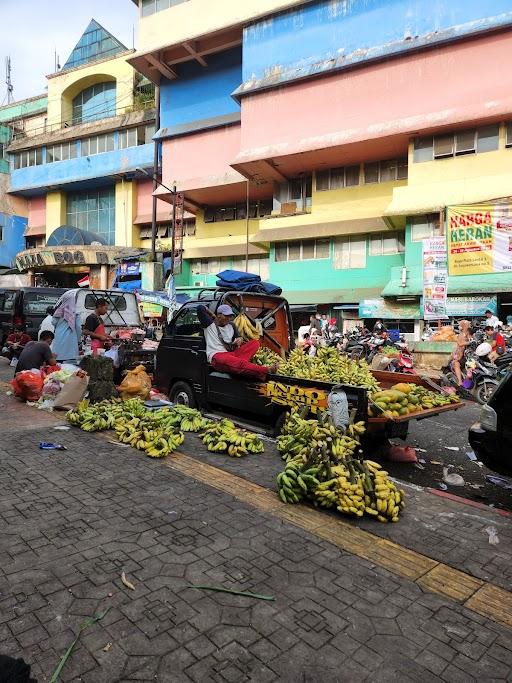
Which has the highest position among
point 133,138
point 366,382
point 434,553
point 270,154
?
point 133,138

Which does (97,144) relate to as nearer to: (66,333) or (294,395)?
(66,333)

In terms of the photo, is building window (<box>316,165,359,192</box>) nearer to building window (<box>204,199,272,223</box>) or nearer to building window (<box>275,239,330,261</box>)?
building window (<box>275,239,330,261</box>)

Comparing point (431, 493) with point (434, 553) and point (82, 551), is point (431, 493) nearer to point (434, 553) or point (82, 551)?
point (434, 553)

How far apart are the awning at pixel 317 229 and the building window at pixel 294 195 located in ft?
3.35

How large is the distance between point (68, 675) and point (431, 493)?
11.8 ft

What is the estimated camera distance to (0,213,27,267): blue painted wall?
43.6 meters

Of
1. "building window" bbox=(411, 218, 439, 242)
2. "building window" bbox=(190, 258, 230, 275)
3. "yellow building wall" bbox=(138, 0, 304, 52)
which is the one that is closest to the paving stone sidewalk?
"building window" bbox=(411, 218, 439, 242)

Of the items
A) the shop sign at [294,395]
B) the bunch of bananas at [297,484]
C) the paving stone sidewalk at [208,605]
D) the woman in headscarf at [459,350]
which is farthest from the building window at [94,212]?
the paving stone sidewalk at [208,605]

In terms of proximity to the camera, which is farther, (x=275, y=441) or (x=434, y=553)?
(x=275, y=441)

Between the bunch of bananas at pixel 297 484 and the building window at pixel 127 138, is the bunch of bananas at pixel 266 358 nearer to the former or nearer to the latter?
the bunch of bananas at pixel 297 484

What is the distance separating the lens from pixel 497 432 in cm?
435

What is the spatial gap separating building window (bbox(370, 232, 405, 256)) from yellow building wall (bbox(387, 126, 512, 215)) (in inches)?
105

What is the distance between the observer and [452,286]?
18047 mm

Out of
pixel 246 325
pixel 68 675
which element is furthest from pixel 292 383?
pixel 68 675
